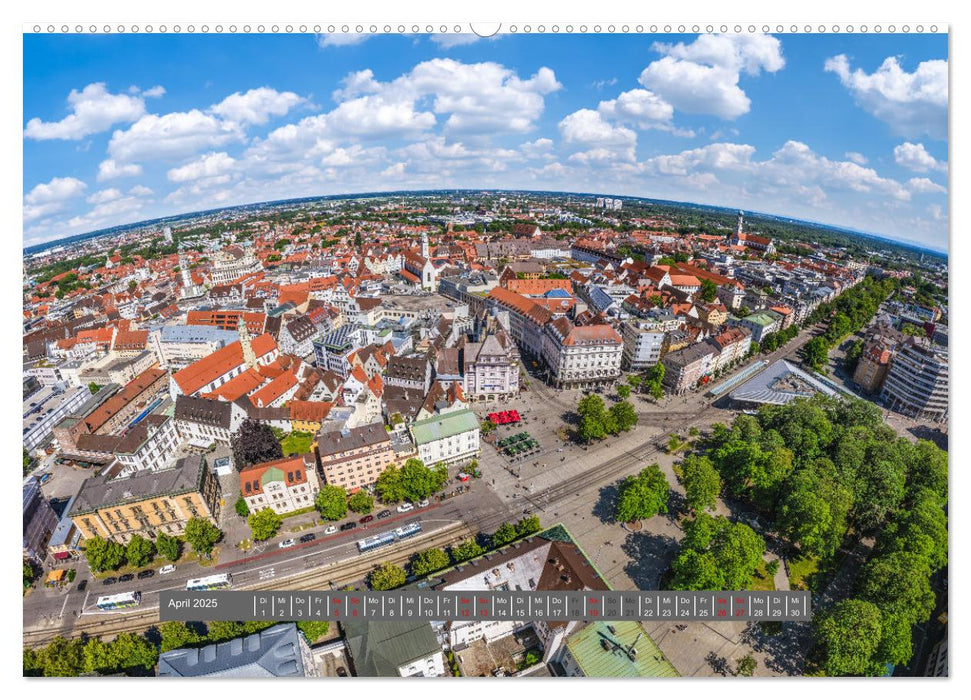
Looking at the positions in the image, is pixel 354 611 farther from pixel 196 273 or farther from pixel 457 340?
pixel 196 273

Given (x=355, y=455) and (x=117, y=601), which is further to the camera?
(x=355, y=455)

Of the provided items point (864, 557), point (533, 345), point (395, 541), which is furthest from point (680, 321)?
point (395, 541)

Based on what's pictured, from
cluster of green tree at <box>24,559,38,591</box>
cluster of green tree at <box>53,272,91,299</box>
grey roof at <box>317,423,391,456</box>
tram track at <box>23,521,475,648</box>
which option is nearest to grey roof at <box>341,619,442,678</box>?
tram track at <box>23,521,475,648</box>

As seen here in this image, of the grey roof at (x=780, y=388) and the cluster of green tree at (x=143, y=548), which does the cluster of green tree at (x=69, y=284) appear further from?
the grey roof at (x=780, y=388)

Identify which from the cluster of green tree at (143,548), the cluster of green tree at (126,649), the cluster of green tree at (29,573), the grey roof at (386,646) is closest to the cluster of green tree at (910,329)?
the grey roof at (386,646)

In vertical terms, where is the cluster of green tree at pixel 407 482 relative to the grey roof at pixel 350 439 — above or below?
below

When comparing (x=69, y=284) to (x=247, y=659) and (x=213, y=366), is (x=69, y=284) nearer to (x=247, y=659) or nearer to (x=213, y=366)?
(x=213, y=366)

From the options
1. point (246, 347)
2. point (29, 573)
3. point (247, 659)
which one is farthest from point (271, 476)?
point (246, 347)
